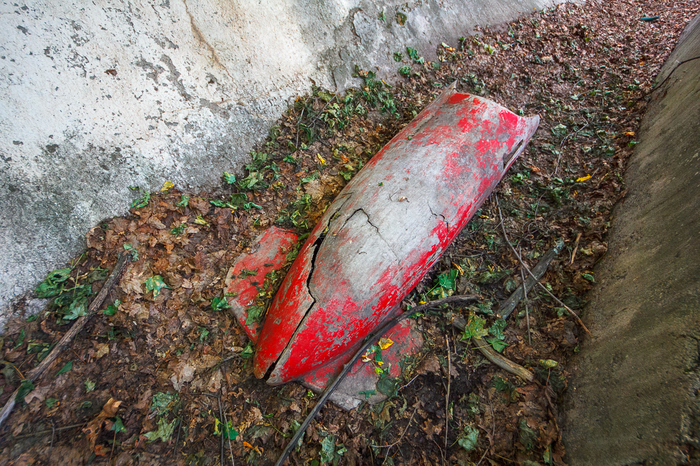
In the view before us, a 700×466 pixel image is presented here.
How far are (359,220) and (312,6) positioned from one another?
2963 mm

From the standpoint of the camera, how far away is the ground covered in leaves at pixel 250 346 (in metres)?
1.85

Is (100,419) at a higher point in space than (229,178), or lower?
lower

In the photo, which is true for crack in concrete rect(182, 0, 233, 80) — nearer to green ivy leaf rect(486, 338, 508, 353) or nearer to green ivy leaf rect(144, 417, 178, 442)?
green ivy leaf rect(144, 417, 178, 442)

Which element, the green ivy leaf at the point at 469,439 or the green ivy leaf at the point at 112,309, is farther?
the green ivy leaf at the point at 112,309

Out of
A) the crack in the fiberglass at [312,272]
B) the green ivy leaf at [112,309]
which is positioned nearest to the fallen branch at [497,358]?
the crack in the fiberglass at [312,272]

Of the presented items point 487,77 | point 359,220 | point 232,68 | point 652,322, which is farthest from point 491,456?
point 487,77

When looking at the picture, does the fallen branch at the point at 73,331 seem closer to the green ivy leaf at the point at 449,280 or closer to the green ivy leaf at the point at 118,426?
the green ivy leaf at the point at 118,426

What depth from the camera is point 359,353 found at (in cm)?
204

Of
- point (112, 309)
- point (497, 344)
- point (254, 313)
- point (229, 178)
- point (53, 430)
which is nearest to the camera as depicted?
point (53, 430)

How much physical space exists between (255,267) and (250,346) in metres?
0.59

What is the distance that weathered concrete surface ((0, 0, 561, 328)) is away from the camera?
6.52 ft

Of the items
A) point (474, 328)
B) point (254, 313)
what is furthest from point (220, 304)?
point (474, 328)

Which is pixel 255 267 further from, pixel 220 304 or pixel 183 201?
pixel 183 201

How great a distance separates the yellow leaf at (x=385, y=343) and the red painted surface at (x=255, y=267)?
903 millimetres
